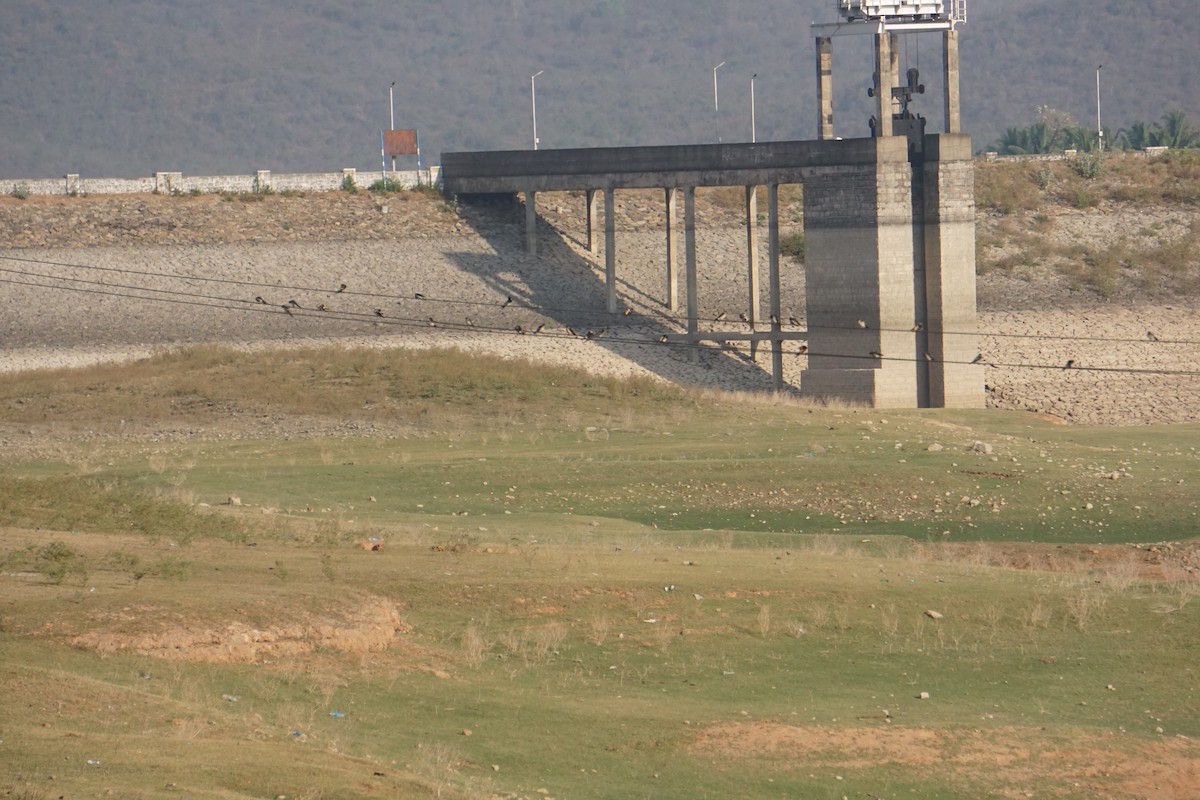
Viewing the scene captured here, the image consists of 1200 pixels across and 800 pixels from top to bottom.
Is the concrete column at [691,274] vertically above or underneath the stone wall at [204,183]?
underneath

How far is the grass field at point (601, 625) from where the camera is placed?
1714cm

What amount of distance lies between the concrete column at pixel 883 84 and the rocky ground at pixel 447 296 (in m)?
8.80

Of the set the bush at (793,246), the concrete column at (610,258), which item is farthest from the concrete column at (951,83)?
the concrete column at (610,258)

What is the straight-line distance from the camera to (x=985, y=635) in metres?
22.9

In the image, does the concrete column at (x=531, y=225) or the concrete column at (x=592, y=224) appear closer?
the concrete column at (x=531, y=225)

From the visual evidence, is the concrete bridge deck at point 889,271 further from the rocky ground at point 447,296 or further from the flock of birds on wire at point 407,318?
the rocky ground at point 447,296

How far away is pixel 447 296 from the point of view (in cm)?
6425

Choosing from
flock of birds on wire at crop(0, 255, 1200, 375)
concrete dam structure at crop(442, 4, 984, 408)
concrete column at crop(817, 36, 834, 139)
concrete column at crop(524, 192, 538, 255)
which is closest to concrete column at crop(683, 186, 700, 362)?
flock of birds on wire at crop(0, 255, 1200, 375)

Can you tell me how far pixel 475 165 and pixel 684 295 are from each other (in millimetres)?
10758

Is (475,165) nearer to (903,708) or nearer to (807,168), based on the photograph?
(807,168)

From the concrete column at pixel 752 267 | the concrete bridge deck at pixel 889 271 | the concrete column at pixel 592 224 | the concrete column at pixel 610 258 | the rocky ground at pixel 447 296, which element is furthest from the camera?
the concrete column at pixel 592 224

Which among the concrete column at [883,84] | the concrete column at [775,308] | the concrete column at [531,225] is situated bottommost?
the concrete column at [775,308]

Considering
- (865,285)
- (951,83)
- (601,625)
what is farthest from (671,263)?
(601,625)

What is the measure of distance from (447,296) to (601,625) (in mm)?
42789
